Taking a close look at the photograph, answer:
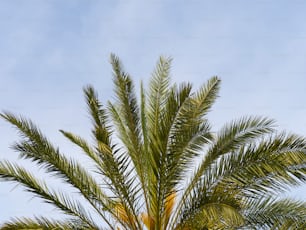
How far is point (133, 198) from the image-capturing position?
1295 centimetres

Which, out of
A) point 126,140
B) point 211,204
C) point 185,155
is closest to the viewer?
point 211,204

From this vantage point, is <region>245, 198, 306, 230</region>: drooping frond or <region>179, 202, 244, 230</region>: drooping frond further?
<region>245, 198, 306, 230</region>: drooping frond

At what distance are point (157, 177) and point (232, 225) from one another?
5.45 ft

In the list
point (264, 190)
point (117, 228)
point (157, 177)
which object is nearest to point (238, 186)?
point (264, 190)

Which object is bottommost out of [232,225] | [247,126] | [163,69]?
[232,225]

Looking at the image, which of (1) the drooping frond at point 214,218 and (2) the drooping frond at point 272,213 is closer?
(1) the drooping frond at point 214,218

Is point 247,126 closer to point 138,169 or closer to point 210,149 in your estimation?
point 210,149

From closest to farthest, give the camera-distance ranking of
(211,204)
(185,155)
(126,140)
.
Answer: (211,204) → (185,155) → (126,140)

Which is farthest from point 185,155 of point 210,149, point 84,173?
point 84,173

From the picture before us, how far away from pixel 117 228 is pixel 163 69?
3.54m

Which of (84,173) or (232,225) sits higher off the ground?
(84,173)

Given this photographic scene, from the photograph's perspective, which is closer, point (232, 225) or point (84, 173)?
point (232, 225)

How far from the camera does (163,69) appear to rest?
1412cm

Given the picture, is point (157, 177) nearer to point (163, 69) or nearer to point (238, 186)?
point (238, 186)
